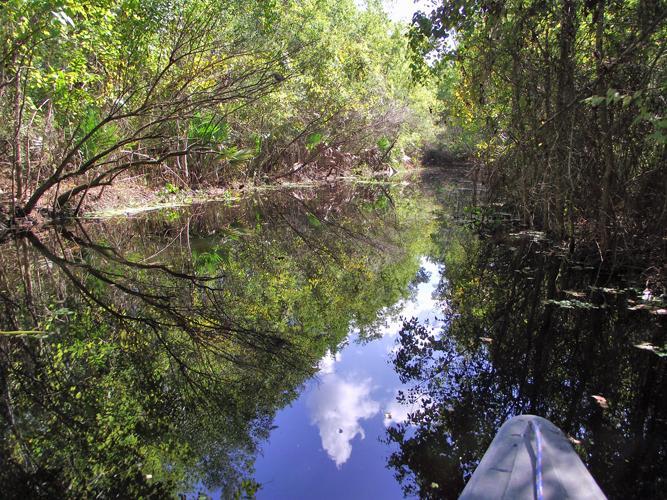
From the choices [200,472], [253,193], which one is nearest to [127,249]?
[200,472]

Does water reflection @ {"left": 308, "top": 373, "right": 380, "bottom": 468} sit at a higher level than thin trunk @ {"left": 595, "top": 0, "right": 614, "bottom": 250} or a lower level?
lower

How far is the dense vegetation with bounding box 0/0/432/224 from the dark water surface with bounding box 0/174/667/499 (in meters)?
2.49

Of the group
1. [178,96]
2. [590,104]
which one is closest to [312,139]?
[178,96]

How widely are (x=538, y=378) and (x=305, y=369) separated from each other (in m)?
1.89

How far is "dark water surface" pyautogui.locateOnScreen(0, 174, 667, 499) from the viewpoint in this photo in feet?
9.11

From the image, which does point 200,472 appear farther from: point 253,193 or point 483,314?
point 253,193

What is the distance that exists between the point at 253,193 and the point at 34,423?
16.0 meters

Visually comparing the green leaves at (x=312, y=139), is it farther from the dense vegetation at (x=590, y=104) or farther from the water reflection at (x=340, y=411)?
the water reflection at (x=340, y=411)

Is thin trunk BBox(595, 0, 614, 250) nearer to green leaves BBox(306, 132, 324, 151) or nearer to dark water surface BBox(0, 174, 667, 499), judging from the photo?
dark water surface BBox(0, 174, 667, 499)

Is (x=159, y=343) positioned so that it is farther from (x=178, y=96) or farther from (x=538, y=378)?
(x=178, y=96)


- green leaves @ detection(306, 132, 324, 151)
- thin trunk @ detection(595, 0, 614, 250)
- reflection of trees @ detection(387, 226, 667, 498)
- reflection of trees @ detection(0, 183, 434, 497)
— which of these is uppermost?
green leaves @ detection(306, 132, 324, 151)

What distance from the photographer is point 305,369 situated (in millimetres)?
4172

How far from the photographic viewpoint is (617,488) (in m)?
2.59

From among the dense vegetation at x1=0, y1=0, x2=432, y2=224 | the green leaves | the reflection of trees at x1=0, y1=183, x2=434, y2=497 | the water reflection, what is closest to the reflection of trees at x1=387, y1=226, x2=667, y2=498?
the water reflection
